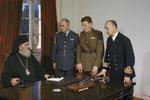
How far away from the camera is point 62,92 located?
281cm

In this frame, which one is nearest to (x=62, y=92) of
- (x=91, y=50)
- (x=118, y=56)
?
(x=118, y=56)

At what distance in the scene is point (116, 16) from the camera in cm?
531

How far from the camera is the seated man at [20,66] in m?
3.52

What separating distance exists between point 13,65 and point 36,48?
6.65ft

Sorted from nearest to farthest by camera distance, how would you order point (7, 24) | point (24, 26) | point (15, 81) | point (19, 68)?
point (15, 81)
point (19, 68)
point (7, 24)
point (24, 26)

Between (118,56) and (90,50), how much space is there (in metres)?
0.86

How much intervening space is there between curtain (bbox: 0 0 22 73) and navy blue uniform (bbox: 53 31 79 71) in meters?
0.89

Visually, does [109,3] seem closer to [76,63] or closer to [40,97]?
[76,63]

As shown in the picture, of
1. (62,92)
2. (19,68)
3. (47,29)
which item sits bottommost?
(62,92)

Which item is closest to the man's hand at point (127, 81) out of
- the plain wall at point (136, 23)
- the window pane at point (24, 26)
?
the plain wall at point (136, 23)

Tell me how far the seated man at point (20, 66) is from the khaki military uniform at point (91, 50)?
919 millimetres

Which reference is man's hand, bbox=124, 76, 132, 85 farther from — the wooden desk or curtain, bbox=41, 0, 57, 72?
curtain, bbox=41, 0, 57, 72

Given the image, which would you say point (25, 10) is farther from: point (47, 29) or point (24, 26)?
point (47, 29)

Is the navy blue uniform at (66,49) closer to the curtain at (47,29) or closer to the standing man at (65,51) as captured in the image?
the standing man at (65,51)
